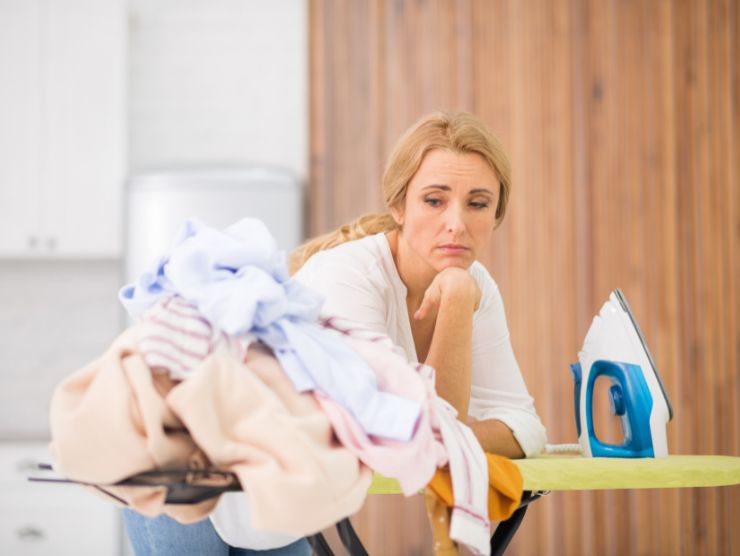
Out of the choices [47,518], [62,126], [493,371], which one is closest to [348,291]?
[493,371]

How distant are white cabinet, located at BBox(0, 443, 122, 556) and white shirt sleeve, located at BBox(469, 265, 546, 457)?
2081 mm

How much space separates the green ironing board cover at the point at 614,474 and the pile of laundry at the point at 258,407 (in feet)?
0.16

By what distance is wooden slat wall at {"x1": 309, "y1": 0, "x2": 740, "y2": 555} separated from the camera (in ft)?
12.3

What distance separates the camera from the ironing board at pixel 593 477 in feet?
3.82

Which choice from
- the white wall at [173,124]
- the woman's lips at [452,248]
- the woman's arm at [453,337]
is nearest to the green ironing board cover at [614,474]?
the woman's arm at [453,337]

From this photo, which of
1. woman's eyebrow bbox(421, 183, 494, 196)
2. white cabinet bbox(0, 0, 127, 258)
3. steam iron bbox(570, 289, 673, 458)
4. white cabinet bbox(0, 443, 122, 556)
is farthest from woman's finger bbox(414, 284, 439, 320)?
white cabinet bbox(0, 0, 127, 258)

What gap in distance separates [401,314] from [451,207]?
0.86 feet

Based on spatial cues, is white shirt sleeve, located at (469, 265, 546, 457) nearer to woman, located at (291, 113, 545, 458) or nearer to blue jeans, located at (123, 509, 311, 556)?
woman, located at (291, 113, 545, 458)

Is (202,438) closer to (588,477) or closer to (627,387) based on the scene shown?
(588,477)

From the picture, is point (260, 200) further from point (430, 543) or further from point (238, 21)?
point (430, 543)

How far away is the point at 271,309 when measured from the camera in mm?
1058

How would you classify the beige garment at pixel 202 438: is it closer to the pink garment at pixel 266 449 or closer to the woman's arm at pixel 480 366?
the pink garment at pixel 266 449

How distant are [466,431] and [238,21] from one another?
10.5 feet

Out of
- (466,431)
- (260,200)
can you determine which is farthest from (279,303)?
(260,200)
